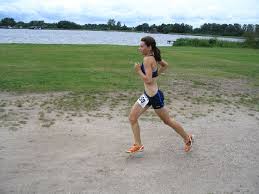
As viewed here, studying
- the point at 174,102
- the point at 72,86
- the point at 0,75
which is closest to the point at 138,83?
the point at 72,86

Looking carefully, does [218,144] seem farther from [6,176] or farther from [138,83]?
[138,83]

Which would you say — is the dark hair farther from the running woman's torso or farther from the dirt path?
the dirt path

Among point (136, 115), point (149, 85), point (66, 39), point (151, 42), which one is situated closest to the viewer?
point (151, 42)

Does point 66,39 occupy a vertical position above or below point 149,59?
below

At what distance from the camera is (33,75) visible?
47.0 ft

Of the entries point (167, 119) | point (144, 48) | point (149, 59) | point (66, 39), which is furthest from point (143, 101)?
point (66, 39)

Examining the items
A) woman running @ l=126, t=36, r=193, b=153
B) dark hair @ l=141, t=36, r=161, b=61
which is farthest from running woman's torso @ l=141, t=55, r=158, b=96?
dark hair @ l=141, t=36, r=161, b=61

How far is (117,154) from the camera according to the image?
239 inches

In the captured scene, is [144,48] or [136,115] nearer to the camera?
[144,48]

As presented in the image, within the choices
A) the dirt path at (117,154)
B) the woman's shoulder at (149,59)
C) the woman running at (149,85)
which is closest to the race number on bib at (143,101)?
the woman running at (149,85)

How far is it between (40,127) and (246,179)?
3.90m

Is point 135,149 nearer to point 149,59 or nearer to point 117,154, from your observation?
point 117,154

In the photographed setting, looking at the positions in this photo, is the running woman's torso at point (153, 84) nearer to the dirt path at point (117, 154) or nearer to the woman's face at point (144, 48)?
the woman's face at point (144, 48)

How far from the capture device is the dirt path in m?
4.98
